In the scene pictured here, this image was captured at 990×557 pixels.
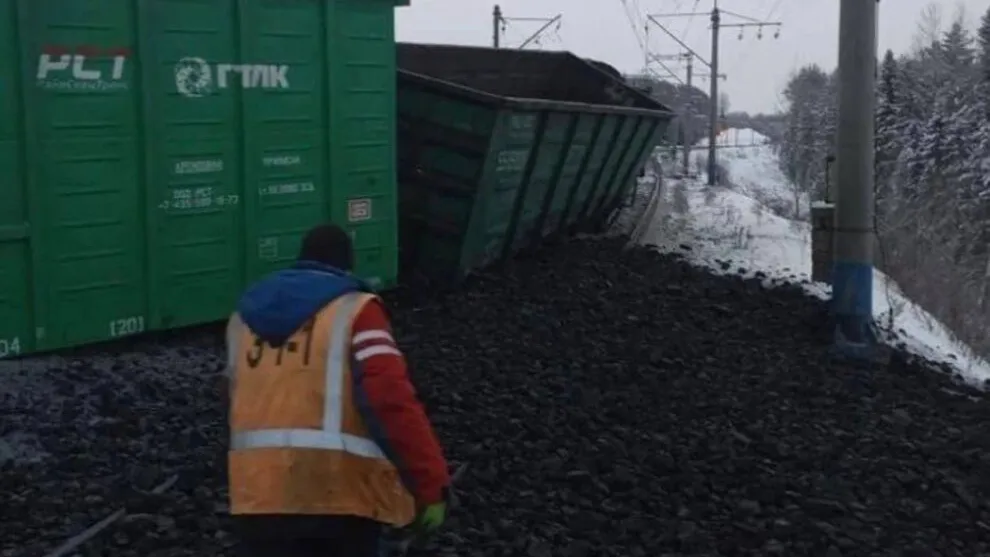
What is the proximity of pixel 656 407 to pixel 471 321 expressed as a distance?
2435 millimetres

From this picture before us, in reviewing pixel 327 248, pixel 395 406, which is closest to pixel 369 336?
pixel 395 406

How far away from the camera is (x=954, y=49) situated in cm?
7844

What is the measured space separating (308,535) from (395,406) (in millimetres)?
470

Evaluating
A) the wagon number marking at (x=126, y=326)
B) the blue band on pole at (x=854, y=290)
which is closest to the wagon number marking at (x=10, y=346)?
the wagon number marking at (x=126, y=326)

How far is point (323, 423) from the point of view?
3.61 meters

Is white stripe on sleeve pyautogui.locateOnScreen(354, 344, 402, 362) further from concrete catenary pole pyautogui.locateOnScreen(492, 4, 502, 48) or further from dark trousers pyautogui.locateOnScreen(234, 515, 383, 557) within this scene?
concrete catenary pole pyautogui.locateOnScreen(492, 4, 502, 48)

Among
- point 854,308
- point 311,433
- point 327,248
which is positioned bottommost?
point 854,308

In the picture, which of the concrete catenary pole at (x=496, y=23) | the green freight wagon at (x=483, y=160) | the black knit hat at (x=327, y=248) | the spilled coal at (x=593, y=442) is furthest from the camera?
the concrete catenary pole at (x=496, y=23)

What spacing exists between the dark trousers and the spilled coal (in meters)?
1.66

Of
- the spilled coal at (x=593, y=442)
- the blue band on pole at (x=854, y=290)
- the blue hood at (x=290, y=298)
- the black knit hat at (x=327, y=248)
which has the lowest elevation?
the spilled coal at (x=593, y=442)

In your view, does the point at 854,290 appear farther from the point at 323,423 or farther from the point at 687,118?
the point at 687,118

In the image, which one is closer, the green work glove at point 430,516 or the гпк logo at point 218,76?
the green work glove at point 430,516

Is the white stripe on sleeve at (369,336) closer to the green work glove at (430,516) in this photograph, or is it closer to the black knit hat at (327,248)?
the black knit hat at (327,248)

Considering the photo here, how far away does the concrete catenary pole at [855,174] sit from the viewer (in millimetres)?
10188
